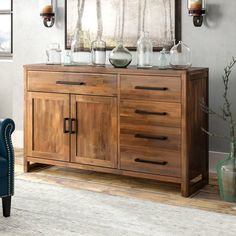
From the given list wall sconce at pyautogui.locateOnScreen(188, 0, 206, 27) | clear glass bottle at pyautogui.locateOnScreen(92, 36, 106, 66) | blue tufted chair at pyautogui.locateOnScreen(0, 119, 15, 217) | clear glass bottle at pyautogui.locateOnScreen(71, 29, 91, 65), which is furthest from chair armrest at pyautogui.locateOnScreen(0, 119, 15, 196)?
wall sconce at pyautogui.locateOnScreen(188, 0, 206, 27)

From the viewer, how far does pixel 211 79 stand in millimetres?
4312

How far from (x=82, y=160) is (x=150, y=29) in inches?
48.1

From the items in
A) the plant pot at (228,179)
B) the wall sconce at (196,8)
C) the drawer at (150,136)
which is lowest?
the plant pot at (228,179)

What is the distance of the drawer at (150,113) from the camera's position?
3.81 metres

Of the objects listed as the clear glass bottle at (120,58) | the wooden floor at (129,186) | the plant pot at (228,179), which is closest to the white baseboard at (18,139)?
the wooden floor at (129,186)

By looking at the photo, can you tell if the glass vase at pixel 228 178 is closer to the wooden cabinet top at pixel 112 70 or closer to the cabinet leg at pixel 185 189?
the cabinet leg at pixel 185 189

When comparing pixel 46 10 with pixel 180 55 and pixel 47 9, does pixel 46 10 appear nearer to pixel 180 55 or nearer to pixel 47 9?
pixel 47 9

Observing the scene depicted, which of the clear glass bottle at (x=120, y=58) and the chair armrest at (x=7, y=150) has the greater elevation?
the clear glass bottle at (x=120, y=58)

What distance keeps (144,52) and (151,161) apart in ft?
2.90

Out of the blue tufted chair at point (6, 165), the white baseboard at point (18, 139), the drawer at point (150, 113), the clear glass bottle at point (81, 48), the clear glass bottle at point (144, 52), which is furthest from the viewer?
the white baseboard at point (18, 139)

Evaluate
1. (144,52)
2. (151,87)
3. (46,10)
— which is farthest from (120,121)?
(46,10)

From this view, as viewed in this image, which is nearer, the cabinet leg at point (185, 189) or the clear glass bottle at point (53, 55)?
the cabinet leg at point (185, 189)

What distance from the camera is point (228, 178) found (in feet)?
12.2

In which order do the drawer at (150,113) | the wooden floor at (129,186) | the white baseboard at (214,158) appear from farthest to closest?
the white baseboard at (214,158)
the drawer at (150,113)
the wooden floor at (129,186)
